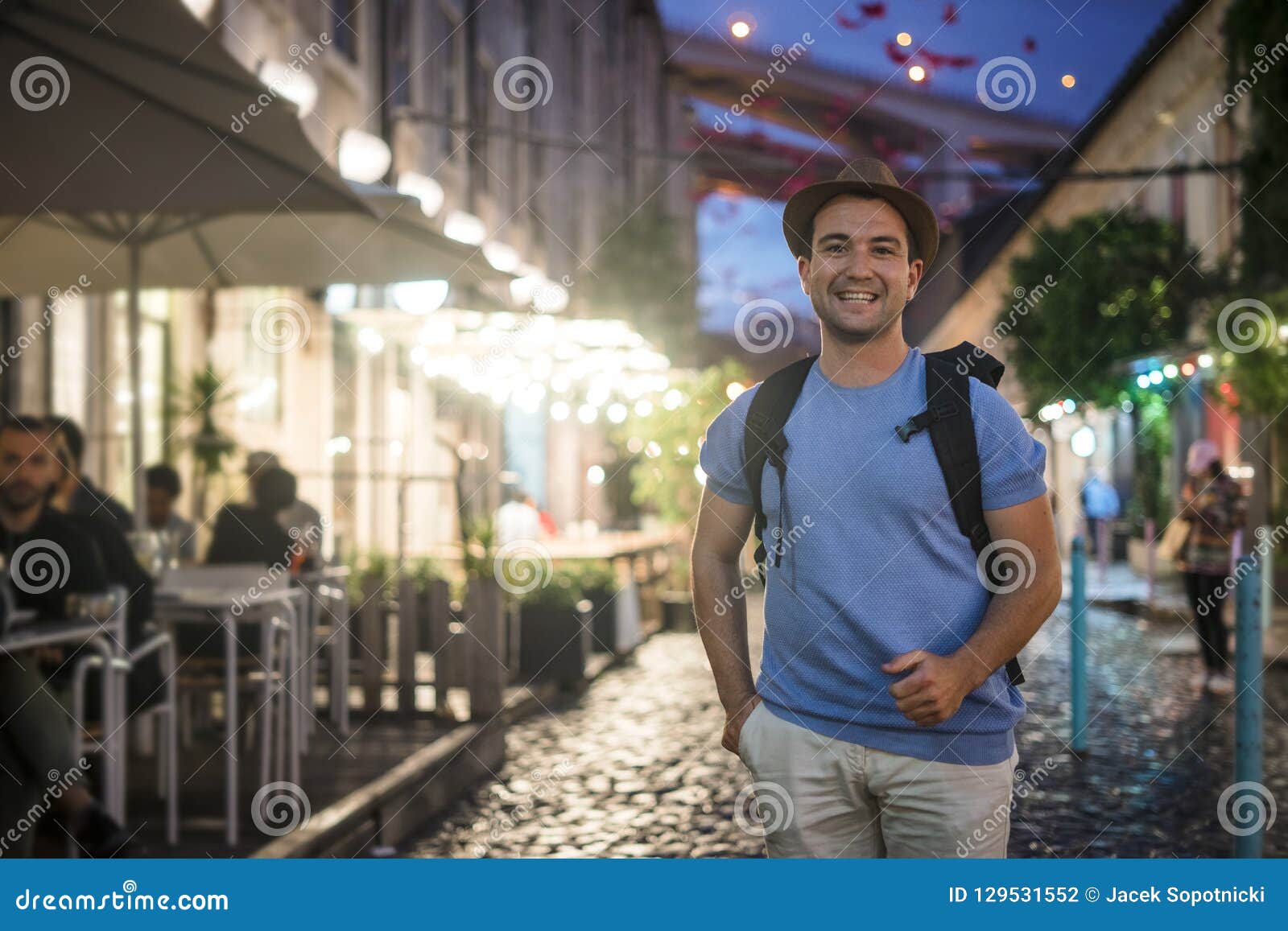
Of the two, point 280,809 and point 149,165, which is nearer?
point 149,165

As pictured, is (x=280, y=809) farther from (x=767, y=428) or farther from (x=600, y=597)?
(x=600, y=597)

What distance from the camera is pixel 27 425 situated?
6328 mm

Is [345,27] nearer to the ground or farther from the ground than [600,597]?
farther from the ground

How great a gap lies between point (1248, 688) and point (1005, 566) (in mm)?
2882

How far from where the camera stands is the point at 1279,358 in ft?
49.9

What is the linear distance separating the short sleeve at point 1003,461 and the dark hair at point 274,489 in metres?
7.31

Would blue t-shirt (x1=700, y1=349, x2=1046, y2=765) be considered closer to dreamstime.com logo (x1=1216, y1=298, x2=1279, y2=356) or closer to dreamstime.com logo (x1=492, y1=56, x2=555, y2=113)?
dreamstime.com logo (x1=1216, y1=298, x2=1279, y2=356)

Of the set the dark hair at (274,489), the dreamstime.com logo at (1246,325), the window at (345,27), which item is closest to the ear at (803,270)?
the dark hair at (274,489)

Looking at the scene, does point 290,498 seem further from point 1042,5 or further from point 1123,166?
point 1123,166

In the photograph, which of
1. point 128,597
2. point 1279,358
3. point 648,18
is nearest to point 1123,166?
point 1279,358

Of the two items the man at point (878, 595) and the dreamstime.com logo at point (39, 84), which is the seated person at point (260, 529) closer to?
the dreamstime.com logo at point (39, 84)

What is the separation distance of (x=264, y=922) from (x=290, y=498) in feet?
21.2

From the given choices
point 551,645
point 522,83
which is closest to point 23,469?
point 551,645

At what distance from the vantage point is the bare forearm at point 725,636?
10.0ft
